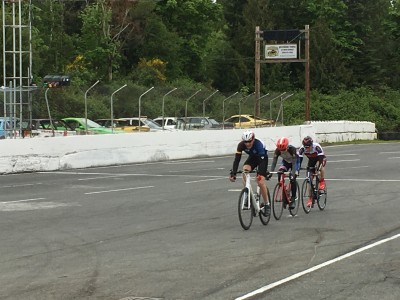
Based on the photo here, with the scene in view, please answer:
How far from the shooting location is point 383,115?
70438 mm

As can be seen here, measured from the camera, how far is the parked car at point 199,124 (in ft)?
119

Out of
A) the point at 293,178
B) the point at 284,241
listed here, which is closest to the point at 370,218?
the point at 293,178

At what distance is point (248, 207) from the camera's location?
13.8 m

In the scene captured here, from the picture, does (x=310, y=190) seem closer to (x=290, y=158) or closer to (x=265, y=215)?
(x=290, y=158)

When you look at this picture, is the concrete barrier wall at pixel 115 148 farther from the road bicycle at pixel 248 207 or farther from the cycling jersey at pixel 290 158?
the road bicycle at pixel 248 207

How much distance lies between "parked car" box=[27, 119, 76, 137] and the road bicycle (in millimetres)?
15411

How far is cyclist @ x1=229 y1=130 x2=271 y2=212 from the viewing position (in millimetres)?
14056

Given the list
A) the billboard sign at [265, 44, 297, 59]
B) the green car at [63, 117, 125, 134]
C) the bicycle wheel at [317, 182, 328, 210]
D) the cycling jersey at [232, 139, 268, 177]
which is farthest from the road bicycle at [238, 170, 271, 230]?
the billboard sign at [265, 44, 297, 59]

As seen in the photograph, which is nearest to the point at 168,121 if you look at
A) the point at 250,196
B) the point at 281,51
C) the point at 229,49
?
the point at 281,51

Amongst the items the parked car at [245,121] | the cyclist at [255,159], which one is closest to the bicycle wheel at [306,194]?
the cyclist at [255,159]

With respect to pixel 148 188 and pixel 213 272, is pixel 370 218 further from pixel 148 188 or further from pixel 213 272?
pixel 148 188

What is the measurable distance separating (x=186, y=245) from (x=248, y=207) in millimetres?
1990

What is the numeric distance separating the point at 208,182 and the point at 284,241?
1061cm

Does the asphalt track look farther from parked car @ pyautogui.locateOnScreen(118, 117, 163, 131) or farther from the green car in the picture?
parked car @ pyautogui.locateOnScreen(118, 117, 163, 131)
